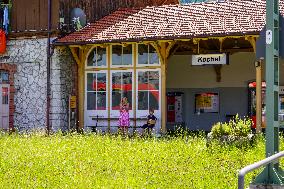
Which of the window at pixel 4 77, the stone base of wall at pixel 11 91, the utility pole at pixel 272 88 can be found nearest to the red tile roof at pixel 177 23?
the stone base of wall at pixel 11 91

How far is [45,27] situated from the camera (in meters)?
19.4

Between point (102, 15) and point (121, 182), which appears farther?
point (102, 15)

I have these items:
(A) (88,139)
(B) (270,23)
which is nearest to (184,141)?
(A) (88,139)

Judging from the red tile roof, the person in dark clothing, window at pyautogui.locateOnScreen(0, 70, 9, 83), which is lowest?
the person in dark clothing

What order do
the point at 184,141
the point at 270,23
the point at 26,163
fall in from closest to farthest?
the point at 270,23 < the point at 26,163 < the point at 184,141

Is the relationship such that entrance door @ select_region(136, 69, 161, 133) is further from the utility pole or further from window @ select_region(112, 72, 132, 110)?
the utility pole

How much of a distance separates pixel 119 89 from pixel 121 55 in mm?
1176

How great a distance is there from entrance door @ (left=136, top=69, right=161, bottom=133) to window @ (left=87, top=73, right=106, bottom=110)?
1.34 meters

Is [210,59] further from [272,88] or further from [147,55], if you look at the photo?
[272,88]

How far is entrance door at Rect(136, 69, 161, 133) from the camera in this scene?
1831 centimetres

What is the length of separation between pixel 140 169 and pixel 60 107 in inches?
410

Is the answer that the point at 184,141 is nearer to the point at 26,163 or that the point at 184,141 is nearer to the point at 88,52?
the point at 26,163

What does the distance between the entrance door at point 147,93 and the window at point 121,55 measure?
65 cm

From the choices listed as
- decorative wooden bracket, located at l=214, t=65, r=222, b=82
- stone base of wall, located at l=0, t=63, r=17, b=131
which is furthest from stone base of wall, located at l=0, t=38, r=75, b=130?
decorative wooden bracket, located at l=214, t=65, r=222, b=82
